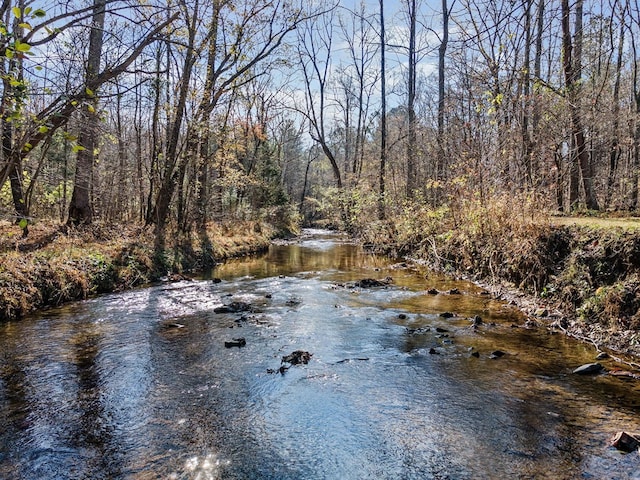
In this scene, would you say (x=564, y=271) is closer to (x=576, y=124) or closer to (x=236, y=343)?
(x=576, y=124)

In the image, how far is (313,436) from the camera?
406 cm

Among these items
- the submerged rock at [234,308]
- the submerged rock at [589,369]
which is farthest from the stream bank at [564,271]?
the submerged rock at [234,308]

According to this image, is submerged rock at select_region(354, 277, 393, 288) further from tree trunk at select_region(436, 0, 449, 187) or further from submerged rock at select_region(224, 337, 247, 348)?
tree trunk at select_region(436, 0, 449, 187)

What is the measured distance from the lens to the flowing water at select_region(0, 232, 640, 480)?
3.61 m

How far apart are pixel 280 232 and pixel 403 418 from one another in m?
24.0

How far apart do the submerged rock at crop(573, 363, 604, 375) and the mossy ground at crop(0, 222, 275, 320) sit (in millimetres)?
7598

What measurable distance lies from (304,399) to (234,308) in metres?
4.23

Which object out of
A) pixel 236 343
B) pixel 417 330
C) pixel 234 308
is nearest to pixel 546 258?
pixel 417 330

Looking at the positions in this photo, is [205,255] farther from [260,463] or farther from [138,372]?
[260,463]

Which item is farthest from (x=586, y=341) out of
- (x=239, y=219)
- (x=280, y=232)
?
(x=280, y=232)

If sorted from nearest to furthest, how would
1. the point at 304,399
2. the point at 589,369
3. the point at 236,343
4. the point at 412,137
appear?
the point at 304,399
the point at 589,369
the point at 236,343
the point at 412,137

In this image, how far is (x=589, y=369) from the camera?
5309mm

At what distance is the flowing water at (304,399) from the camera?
11.9ft

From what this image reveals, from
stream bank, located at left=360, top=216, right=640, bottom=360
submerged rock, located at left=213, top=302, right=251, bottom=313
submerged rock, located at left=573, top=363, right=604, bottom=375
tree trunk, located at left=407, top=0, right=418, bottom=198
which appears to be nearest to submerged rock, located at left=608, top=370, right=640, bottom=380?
submerged rock, located at left=573, top=363, right=604, bottom=375
